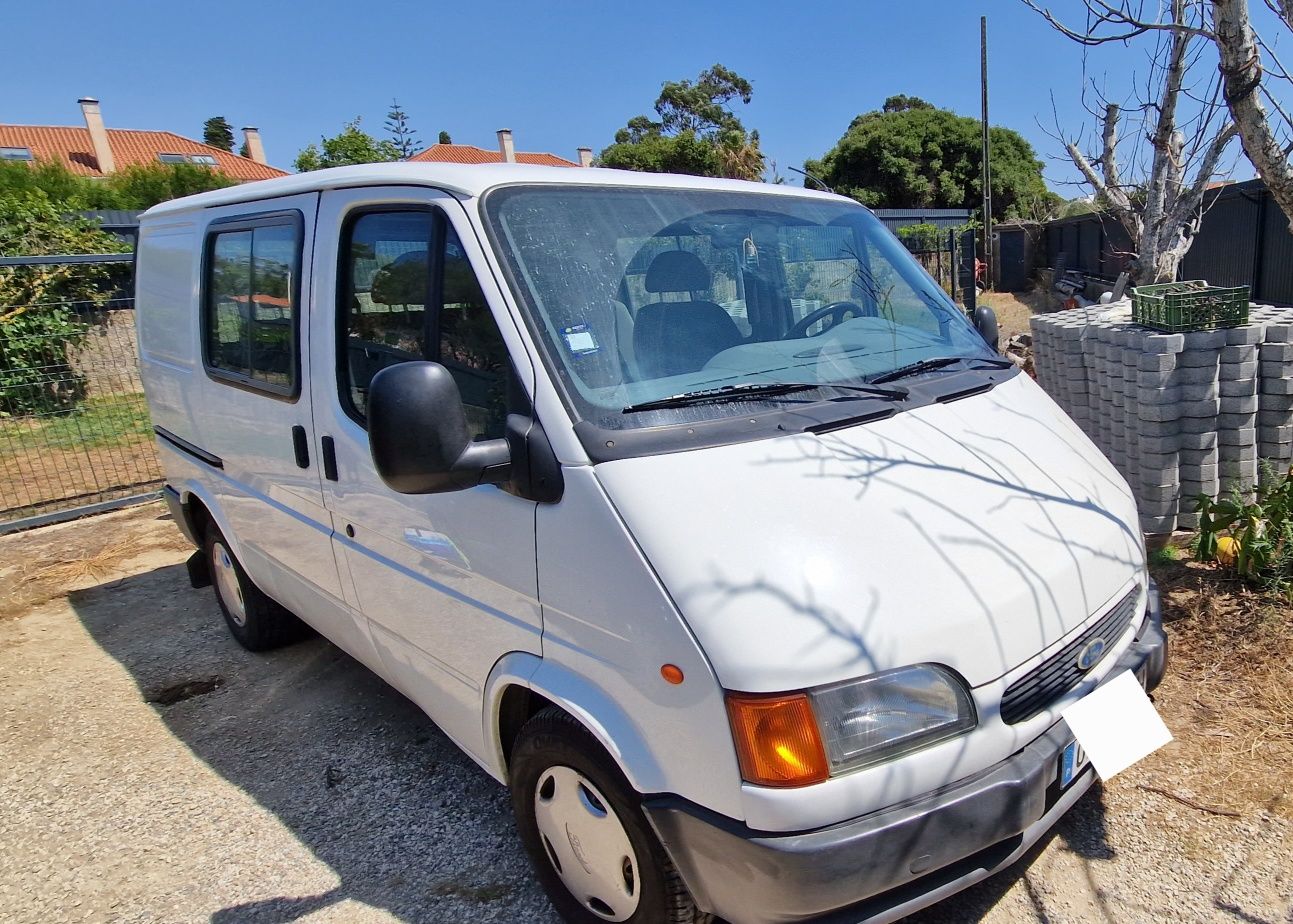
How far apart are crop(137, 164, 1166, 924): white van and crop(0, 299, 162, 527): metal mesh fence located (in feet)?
17.3

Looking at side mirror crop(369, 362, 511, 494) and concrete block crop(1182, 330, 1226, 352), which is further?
concrete block crop(1182, 330, 1226, 352)

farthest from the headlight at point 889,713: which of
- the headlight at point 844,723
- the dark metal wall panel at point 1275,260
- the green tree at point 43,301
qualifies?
the dark metal wall panel at point 1275,260

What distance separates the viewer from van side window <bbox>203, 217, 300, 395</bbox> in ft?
10.2

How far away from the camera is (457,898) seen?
2551 mm

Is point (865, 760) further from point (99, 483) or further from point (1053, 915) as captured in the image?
point (99, 483)

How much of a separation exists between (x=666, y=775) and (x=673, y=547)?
521mm

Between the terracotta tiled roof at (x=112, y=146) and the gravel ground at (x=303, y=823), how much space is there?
44128 mm

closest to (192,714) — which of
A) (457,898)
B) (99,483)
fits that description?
(457,898)

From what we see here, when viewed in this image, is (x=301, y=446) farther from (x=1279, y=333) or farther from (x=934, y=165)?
(x=934, y=165)

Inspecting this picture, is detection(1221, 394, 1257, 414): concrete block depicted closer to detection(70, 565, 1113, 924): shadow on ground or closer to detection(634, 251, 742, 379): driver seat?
detection(70, 565, 1113, 924): shadow on ground

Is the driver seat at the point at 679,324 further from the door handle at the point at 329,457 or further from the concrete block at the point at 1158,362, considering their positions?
the concrete block at the point at 1158,362

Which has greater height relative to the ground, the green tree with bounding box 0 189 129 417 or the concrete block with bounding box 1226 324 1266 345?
the green tree with bounding box 0 189 129 417

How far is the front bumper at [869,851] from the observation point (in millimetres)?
1732

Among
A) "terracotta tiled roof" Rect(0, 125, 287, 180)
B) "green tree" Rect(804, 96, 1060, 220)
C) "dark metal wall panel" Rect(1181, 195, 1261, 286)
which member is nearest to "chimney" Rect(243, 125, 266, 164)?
Answer: "terracotta tiled roof" Rect(0, 125, 287, 180)
